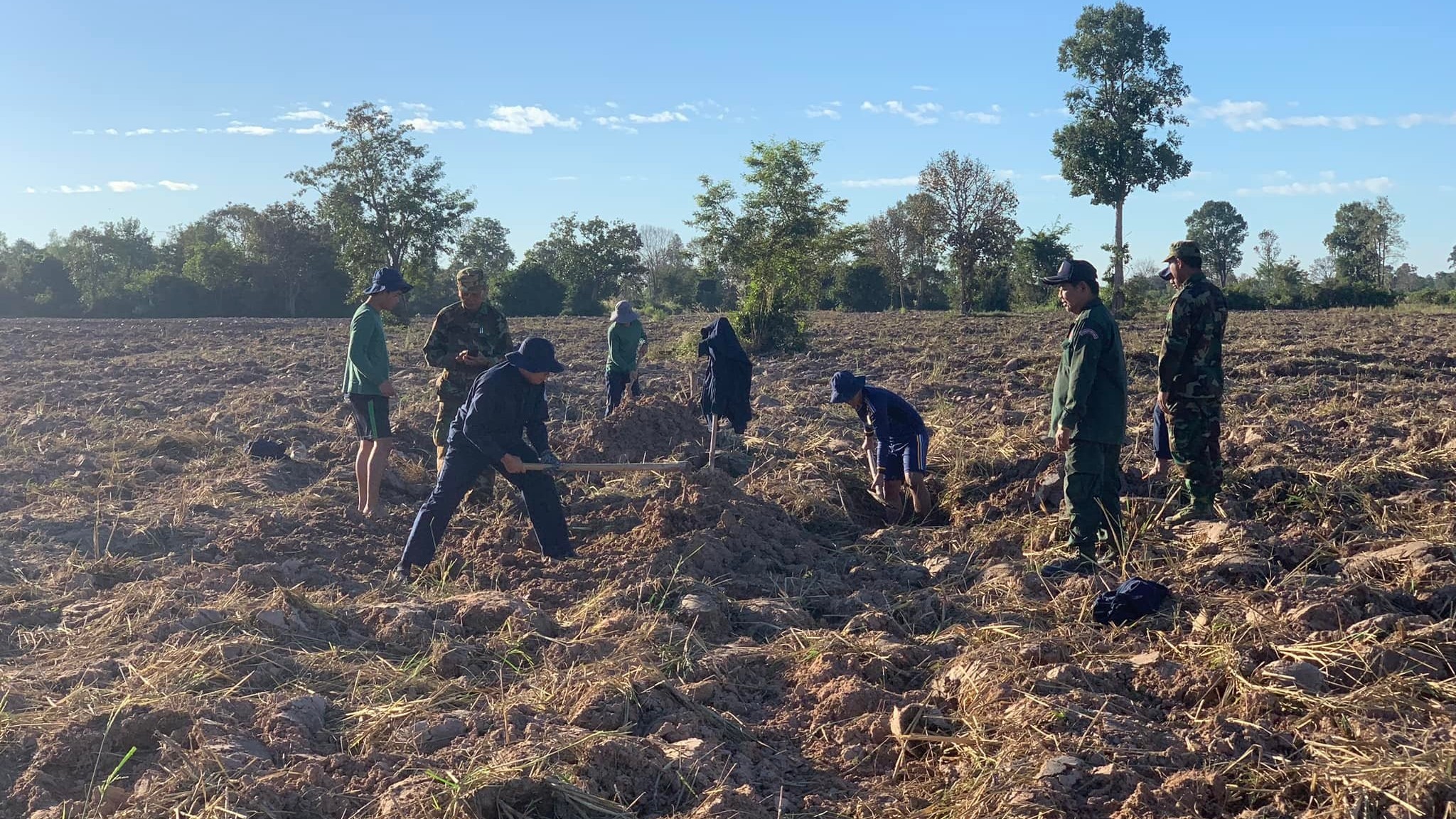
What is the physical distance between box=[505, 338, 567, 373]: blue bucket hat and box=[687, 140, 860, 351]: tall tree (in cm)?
1129

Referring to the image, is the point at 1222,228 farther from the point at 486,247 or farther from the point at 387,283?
the point at 387,283

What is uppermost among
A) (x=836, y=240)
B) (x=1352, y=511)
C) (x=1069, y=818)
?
(x=836, y=240)

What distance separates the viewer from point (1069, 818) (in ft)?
10.2

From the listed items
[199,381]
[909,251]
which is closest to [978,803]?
[199,381]

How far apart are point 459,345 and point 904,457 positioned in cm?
302

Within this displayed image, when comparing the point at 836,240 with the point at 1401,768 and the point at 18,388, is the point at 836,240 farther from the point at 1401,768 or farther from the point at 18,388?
the point at 1401,768

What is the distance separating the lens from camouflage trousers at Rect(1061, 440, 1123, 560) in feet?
17.5

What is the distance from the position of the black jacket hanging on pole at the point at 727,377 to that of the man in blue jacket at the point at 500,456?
1776 millimetres

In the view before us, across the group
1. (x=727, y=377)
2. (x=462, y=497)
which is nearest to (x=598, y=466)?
(x=462, y=497)

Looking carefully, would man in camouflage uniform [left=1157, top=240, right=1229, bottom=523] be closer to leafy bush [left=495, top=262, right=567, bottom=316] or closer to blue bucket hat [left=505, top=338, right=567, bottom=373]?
blue bucket hat [left=505, top=338, right=567, bottom=373]

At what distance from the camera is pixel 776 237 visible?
16.8 metres

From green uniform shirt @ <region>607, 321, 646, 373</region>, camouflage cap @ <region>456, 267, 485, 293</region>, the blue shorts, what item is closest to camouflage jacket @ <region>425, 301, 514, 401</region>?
camouflage cap @ <region>456, 267, 485, 293</region>

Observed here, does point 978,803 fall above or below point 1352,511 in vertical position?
below

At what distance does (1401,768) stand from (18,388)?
570 inches
